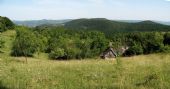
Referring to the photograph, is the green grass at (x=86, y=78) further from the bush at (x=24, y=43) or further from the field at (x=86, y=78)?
the bush at (x=24, y=43)

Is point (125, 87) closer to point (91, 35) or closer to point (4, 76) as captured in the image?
point (4, 76)

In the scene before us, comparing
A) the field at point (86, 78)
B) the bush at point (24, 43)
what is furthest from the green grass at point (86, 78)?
the bush at point (24, 43)

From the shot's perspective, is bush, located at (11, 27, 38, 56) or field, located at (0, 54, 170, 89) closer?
field, located at (0, 54, 170, 89)

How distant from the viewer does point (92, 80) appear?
31.1ft

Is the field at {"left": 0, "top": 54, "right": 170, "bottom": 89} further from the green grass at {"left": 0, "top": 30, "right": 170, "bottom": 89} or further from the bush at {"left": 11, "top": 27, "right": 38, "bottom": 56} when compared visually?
the bush at {"left": 11, "top": 27, "right": 38, "bottom": 56}

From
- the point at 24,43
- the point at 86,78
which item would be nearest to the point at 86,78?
the point at 86,78

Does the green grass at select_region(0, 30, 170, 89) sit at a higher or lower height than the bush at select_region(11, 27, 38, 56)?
higher

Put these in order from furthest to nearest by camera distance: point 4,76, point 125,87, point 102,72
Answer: point 102,72 < point 4,76 < point 125,87

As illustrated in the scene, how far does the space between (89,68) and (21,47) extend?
7661 cm

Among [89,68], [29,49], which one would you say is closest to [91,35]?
[29,49]

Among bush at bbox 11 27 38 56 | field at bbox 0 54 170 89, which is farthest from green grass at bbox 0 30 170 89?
bush at bbox 11 27 38 56

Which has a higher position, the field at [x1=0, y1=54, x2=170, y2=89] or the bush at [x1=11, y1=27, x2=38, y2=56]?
the field at [x1=0, y1=54, x2=170, y2=89]

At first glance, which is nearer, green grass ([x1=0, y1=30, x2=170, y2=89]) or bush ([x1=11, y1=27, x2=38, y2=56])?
green grass ([x1=0, y1=30, x2=170, y2=89])

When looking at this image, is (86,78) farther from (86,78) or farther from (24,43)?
(24,43)
